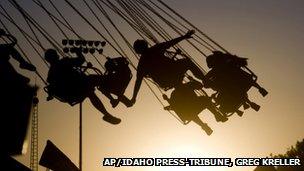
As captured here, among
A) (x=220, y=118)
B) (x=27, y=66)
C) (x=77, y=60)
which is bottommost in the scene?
(x=220, y=118)

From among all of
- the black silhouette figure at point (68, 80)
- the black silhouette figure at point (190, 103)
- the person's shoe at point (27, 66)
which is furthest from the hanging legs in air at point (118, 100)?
the person's shoe at point (27, 66)

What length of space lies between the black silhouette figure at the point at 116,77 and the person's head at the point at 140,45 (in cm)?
50

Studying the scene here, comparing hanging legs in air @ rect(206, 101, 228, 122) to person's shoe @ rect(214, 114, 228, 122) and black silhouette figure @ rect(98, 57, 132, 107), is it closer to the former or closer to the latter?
person's shoe @ rect(214, 114, 228, 122)

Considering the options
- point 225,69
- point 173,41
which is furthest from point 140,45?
point 225,69

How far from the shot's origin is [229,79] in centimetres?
1128

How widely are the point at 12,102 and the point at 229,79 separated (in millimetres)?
4563

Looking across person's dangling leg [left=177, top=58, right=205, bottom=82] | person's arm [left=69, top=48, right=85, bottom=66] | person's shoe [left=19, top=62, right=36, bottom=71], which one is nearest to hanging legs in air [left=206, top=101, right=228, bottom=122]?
person's dangling leg [left=177, top=58, right=205, bottom=82]

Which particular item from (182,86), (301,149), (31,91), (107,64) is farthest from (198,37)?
(301,149)

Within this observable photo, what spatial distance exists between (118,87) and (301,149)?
5935 cm

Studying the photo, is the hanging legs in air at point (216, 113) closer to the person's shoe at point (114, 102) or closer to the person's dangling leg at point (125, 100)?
the person's dangling leg at point (125, 100)

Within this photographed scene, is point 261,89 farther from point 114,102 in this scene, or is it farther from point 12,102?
point 12,102

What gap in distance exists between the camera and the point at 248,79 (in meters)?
11.3

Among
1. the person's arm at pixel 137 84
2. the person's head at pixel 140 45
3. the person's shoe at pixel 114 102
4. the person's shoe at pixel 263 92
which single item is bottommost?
the person's shoe at pixel 263 92

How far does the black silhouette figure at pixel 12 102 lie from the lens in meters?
9.82
